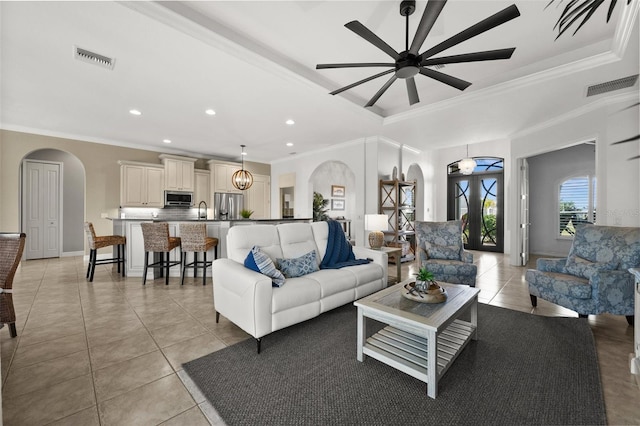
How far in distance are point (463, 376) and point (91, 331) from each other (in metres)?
3.27

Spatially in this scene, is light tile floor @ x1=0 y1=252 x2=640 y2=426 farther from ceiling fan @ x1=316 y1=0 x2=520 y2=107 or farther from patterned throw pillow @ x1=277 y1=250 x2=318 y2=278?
ceiling fan @ x1=316 y1=0 x2=520 y2=107

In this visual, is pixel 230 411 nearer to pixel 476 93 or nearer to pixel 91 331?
pixel 91 331

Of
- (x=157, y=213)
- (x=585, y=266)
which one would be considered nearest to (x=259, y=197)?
(x=157, y=213)

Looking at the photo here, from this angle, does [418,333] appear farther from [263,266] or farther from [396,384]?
[263,266]

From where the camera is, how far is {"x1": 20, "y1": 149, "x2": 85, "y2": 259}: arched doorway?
6168mm

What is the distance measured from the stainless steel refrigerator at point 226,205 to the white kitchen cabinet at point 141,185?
1.42 metres

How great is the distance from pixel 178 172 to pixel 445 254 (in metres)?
6.56

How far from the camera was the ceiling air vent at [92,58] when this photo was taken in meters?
2.96

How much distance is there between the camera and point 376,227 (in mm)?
4621

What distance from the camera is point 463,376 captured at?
1.96 meters

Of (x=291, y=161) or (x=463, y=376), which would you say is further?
(x=291, y=161)

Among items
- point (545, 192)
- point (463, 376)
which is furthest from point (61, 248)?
point (545, 192)

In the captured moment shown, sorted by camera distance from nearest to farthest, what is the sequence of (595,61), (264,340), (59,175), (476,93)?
(264,340)
(595,61)
(476,93)
(59,175)

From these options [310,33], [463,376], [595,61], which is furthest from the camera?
[595,61]
